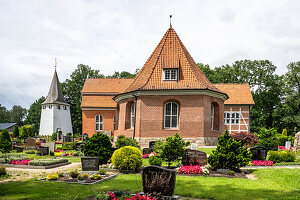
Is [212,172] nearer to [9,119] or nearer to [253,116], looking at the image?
[253,116]

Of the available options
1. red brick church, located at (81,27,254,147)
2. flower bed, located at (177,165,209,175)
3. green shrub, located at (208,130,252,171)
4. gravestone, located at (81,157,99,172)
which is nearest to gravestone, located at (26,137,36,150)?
red brick church, located at (81,27,254,147)

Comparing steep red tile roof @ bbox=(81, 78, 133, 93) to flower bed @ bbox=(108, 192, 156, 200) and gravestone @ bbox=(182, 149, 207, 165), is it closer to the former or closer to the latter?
gravestone @ bbox=(182, 149, 207, 165)

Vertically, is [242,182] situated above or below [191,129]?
below

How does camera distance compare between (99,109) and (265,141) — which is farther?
(99,109)

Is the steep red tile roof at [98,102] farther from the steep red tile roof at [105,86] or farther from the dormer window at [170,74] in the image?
the dormer window at [170,74]

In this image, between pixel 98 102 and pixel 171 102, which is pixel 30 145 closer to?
pixel 171 102

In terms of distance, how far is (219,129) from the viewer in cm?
2517

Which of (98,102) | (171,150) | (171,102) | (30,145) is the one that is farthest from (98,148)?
(98,102)

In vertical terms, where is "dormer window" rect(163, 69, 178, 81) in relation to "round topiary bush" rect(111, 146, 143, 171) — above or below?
above

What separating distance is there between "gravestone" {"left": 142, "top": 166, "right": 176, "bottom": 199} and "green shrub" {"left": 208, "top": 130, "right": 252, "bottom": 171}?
5.45 m

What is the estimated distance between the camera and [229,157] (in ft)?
39.7

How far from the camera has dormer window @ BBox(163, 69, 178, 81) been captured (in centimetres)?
2358

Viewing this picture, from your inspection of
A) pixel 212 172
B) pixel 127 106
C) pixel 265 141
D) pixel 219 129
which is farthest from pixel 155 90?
pixel 212 172

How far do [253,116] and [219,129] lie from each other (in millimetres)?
28120
